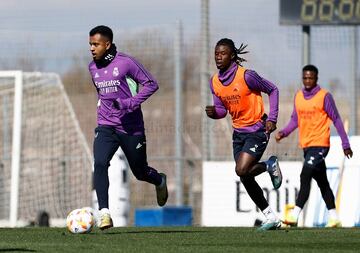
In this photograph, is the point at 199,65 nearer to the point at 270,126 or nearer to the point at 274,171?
the point at 274,171

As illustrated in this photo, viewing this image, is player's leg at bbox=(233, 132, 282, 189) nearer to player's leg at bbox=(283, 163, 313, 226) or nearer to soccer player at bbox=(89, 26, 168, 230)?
soccer player at bbox=(89, 26, 168, 230)

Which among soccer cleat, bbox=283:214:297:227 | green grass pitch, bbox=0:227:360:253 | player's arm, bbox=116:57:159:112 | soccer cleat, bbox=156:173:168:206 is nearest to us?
green grass pitch, bbox=0:227:360:253

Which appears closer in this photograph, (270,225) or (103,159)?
(103,159)

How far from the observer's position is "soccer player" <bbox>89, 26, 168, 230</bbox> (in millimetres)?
13398

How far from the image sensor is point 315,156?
16.3 m

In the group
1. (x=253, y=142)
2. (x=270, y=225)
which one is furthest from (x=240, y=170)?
(x=270, y=225)

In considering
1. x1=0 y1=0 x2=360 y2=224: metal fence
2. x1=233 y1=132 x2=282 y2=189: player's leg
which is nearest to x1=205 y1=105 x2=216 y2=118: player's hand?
x1=233 y1=132 x2=282 y2=189: player's leg

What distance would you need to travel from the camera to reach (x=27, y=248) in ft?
35.8

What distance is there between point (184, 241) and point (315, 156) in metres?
4.54

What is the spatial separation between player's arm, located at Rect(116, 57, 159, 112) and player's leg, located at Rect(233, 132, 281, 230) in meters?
1.13

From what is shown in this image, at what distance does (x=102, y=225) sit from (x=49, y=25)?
→ 988 cm

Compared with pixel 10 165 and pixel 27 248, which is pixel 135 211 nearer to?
pixel 10 165

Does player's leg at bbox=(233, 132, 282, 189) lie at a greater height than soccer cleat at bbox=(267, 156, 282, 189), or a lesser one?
greater

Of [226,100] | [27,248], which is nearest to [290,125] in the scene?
[226,100]
